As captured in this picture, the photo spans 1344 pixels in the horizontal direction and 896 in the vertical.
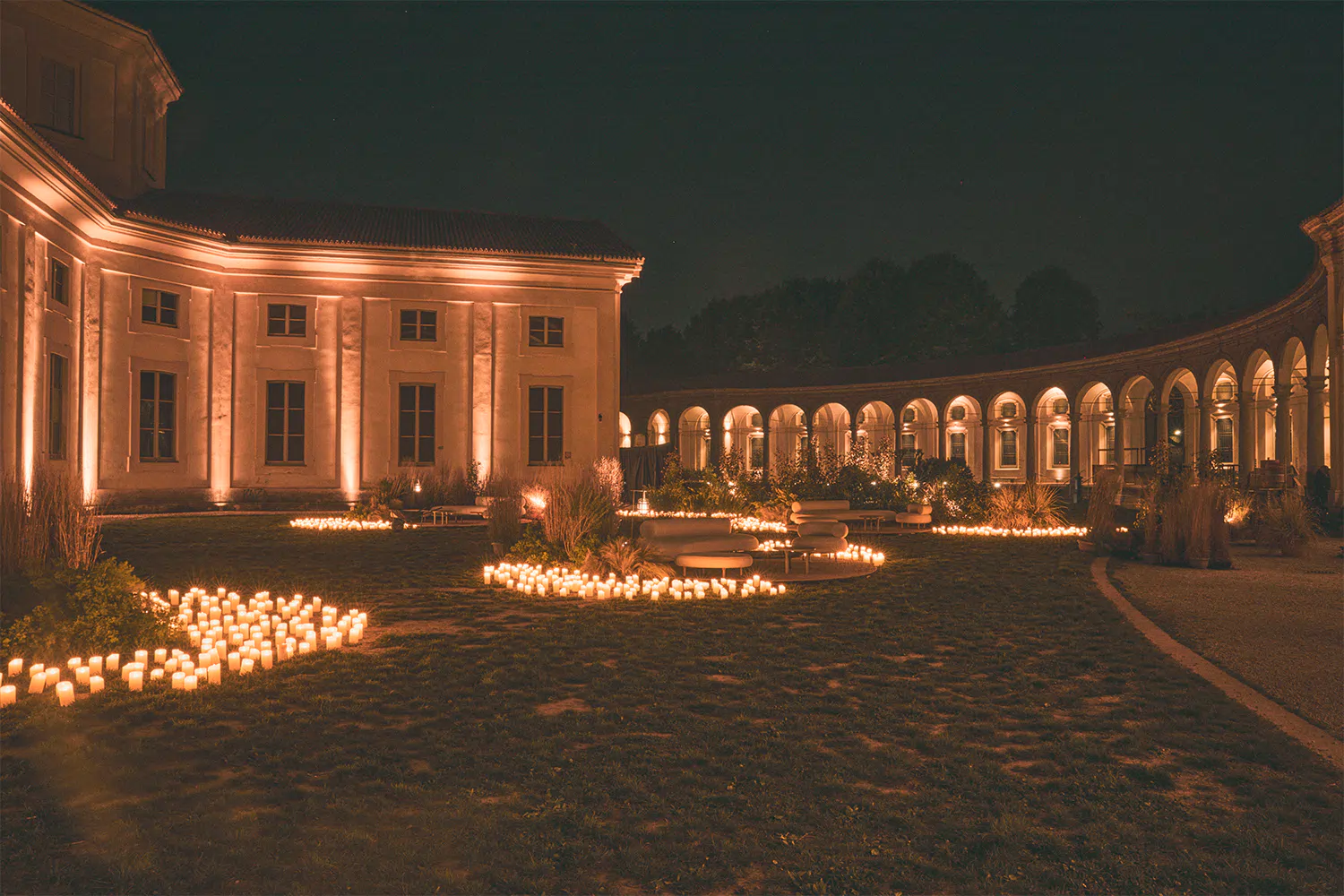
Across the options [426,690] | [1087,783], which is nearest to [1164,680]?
[1087,783]

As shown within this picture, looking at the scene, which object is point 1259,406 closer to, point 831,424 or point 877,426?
point 877,426

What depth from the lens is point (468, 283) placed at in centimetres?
2511

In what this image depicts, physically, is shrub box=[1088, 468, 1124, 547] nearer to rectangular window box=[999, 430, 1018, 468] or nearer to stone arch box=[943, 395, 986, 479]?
stone arch box=[943, 395, 986, 479]

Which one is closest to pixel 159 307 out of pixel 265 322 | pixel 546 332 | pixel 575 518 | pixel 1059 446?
pixel 265 322

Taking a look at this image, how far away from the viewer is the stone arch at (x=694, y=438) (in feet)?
134

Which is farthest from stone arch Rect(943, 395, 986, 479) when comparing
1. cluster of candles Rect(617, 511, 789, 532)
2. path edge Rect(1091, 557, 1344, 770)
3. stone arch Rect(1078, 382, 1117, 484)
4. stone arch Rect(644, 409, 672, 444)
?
path edge Rect(1091, 557, 1344, 770)

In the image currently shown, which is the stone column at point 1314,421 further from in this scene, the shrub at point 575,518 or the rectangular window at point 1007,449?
the rectangular window at point 1007,449

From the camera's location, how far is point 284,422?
78.4 feet

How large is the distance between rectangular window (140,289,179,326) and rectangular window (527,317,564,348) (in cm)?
859

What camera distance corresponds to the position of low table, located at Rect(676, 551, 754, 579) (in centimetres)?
1004

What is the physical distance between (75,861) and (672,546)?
7.56 metres

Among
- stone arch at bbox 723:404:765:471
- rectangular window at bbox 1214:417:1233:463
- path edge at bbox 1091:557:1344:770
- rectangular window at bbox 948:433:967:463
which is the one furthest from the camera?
stone arch at bbox 723:404:765:471

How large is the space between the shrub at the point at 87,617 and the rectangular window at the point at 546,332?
19248 mm

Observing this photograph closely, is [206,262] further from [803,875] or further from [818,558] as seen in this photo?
[803,875]
